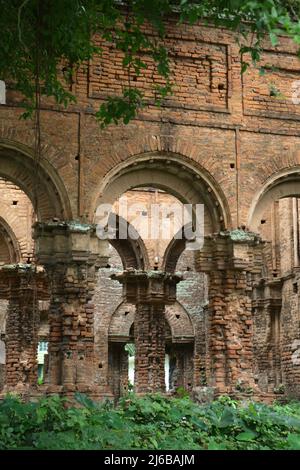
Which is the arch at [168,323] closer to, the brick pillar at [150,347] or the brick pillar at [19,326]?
the brick pillar at [150,347]

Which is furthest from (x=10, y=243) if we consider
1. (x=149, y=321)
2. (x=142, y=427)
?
(x=142, y=427)

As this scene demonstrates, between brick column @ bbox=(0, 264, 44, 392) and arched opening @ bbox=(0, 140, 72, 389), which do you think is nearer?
arched opening @ bbox=(0, 140, 72, 389)

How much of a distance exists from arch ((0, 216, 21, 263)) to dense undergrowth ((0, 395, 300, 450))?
920 cm

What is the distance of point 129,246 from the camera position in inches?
899

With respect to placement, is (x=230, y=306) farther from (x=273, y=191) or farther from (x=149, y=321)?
(x=149, y=321)

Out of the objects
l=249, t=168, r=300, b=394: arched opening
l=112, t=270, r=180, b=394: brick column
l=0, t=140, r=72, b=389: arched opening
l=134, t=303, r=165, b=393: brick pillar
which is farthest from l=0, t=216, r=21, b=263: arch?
l=249, t=168, r=300, b=394: arched opening

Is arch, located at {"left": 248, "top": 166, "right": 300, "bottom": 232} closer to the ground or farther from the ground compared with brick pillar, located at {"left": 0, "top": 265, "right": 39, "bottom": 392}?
farther from the ground

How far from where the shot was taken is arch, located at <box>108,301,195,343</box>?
2555 cm

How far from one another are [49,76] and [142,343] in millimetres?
9642

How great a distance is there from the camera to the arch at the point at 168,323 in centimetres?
2555

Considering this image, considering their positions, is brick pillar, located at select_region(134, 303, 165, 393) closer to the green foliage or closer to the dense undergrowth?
the dense undergrowth

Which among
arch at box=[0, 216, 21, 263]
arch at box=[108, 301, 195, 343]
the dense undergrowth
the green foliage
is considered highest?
the green foliage
